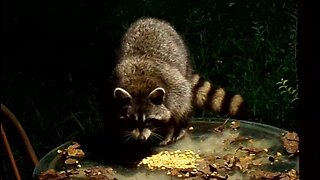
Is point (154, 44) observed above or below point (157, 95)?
above

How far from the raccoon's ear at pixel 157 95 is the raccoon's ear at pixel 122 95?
11 centimetres

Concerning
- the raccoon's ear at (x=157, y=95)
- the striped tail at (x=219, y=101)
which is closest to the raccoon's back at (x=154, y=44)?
the striped tail at (x=219, y=101)

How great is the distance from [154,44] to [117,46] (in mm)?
796

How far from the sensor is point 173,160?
→ 245cm

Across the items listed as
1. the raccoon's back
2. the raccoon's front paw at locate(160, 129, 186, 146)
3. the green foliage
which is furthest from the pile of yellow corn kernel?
the green foliage

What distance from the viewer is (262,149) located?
8.09 feet

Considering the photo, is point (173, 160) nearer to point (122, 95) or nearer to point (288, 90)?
point (122, 95)

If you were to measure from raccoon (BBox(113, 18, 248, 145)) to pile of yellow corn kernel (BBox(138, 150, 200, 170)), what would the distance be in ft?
0.72

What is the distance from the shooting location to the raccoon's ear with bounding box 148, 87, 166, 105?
2961mm

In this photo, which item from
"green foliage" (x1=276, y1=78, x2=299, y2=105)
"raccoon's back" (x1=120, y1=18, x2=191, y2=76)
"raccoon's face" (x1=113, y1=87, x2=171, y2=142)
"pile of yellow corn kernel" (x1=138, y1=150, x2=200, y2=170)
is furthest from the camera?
"green foliage" (x1=276, y1=78, x2=299, y2=105)

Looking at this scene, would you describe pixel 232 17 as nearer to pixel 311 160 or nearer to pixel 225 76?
pixel 225 76

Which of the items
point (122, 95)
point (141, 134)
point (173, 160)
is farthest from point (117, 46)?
point (173, 160)

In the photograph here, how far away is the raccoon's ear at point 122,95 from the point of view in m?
2.95

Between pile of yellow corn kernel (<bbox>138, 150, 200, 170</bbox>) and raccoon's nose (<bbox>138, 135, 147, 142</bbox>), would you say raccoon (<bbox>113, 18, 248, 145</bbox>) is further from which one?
pile of yellow corn kernel (<bbox>138, 150, 200, 170</bbox>)
